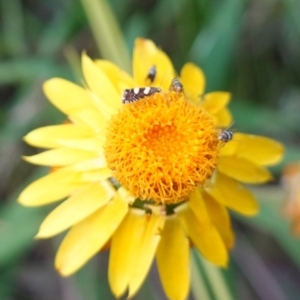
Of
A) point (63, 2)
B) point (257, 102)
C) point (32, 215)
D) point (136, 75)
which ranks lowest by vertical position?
point (257, 102)

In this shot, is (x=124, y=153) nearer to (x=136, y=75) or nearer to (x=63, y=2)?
(x=136, y=75)

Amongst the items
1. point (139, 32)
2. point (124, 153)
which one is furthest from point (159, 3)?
point (124, 153)

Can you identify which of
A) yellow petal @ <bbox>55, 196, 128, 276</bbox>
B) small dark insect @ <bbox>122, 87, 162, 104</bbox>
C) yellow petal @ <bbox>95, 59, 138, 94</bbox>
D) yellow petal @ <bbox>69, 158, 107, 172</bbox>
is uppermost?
yellow petal @ <bbox>95, 59, 138, 94</bbox>

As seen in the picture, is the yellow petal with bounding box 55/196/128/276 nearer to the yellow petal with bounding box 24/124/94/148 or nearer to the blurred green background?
the yellow petal with bounding box 24/124/94/148

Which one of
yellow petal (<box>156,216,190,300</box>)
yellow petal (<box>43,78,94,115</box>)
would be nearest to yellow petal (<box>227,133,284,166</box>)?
yellow petal (<box>156,216,190,300</box>)

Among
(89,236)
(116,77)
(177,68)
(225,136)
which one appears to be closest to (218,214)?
(225,136)

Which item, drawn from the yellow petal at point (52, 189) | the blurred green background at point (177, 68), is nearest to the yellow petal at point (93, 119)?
the yellow petal at point (52, 189)

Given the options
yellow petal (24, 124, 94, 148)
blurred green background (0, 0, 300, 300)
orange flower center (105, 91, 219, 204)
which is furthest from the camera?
blurred green background (0, 0, 300, 300)

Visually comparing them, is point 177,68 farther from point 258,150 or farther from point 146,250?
point 146,250
